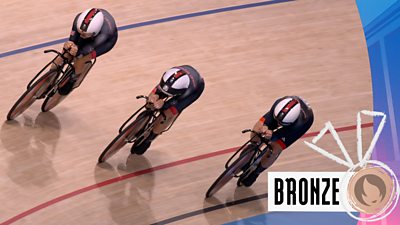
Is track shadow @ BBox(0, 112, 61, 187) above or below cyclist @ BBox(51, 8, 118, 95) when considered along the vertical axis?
below

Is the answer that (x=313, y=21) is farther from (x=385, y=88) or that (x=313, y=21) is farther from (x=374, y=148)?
(x=374, y=148)

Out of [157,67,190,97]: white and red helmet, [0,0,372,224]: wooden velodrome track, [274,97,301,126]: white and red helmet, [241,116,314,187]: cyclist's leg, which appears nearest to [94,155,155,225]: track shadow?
[0,0,372,224]: wooden velodrome track

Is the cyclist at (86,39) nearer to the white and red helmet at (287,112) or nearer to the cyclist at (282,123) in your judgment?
the cyclist at (282,123)

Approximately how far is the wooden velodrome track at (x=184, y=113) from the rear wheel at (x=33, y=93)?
0.43ft

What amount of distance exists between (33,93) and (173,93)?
1.21 metres

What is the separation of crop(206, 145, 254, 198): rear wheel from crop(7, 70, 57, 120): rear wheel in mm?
1511

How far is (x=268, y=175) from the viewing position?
835 centimetres

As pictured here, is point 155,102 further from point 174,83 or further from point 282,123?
point 282,123

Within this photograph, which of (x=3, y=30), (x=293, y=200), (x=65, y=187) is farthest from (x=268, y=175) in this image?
(x=3, y=30)

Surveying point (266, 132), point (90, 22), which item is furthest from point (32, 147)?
point (266, 132)

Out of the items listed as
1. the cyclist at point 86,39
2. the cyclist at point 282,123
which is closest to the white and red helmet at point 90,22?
the cyclist at point 86,39

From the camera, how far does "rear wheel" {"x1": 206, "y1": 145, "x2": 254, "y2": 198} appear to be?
784 centimetres

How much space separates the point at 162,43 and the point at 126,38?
332mm
